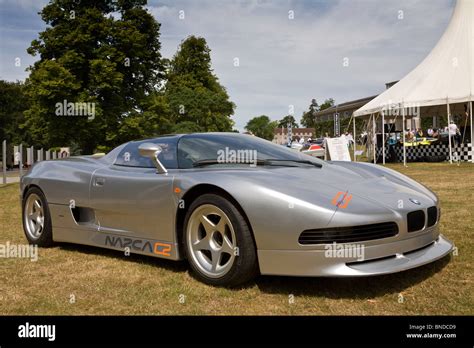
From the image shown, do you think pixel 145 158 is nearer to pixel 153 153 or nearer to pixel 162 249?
pixel 153 153

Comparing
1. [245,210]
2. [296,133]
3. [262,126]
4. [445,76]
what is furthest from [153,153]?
[296,133]

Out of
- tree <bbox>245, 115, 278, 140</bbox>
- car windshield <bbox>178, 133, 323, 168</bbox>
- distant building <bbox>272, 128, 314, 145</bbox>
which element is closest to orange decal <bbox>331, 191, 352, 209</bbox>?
car windshield <bbox>178, 133, 323, 168</bbox>

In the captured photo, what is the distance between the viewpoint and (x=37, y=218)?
5086mm

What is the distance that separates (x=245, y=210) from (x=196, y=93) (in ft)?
138

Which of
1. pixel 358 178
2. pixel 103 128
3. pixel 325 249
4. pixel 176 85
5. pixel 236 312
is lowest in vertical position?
pixel 236 312

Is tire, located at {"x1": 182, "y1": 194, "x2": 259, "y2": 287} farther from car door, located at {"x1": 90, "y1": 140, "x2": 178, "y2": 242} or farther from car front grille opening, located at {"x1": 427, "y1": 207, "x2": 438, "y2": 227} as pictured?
car front grille opening, located at {"x1": 427, "y1": 207, "x2": 438, "y2": 227}

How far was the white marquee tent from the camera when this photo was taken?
1590 centimetres

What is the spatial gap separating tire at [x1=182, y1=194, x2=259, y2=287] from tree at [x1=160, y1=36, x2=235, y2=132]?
36.5 metres

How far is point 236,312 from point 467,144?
15912 mm

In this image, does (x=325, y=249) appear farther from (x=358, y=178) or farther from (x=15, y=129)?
(x=15, y=129)

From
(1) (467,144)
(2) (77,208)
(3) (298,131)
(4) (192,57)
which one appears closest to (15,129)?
(4) (192,57)

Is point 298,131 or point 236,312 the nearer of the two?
point 236,312
